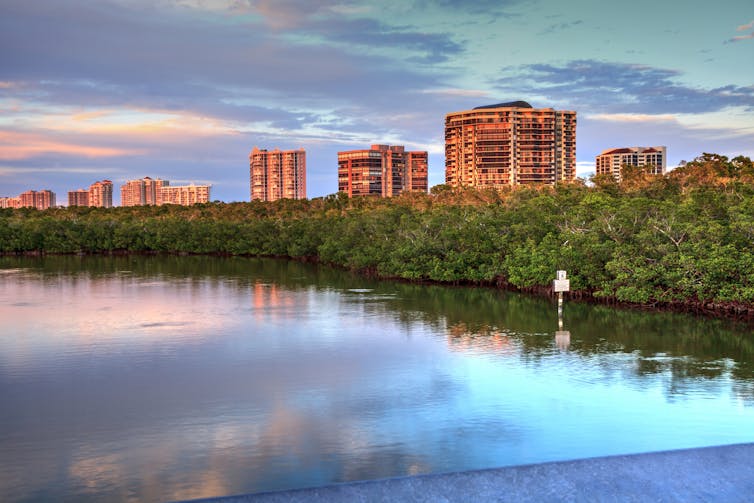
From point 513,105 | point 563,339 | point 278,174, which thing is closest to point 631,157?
point 513,105

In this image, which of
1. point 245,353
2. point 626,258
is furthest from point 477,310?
point 245,353

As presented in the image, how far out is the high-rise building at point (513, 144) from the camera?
143 metres

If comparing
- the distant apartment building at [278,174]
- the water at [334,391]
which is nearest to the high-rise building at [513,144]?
the distant apartment building at [278,174]

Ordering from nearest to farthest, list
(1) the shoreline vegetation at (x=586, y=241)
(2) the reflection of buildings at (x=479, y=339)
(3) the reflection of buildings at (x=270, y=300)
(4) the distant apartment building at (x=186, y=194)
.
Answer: (2) the reflection of buildings at (x=479, y=339)
(1) the shoreline vegetation at (x=586, y=241)
(3) the reflection of buildings at (x=270, y=300)
(4) the distant apartment building at (x=186, y=194)

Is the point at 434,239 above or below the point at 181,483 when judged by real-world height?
above

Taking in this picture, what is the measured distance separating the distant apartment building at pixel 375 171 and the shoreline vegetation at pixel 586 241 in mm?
92958

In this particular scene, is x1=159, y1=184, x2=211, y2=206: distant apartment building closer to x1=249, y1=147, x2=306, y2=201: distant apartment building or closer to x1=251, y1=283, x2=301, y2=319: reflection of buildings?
x1=249, y1=147, x2=306, y2=201: distant apartment building

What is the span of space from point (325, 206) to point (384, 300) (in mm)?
51213

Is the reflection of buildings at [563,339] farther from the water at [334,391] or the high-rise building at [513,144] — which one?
the high-rise building at [513,144]

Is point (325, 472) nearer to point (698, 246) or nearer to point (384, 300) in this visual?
point (698, 246)

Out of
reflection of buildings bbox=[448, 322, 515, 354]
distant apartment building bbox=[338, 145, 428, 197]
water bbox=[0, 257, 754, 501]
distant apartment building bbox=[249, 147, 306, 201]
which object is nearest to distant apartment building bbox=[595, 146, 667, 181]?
distant apartment building bbox=[338, 145, 428, 197]

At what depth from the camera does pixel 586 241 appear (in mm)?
31188

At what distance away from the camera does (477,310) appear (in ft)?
99.2

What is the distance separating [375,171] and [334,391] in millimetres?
148013
